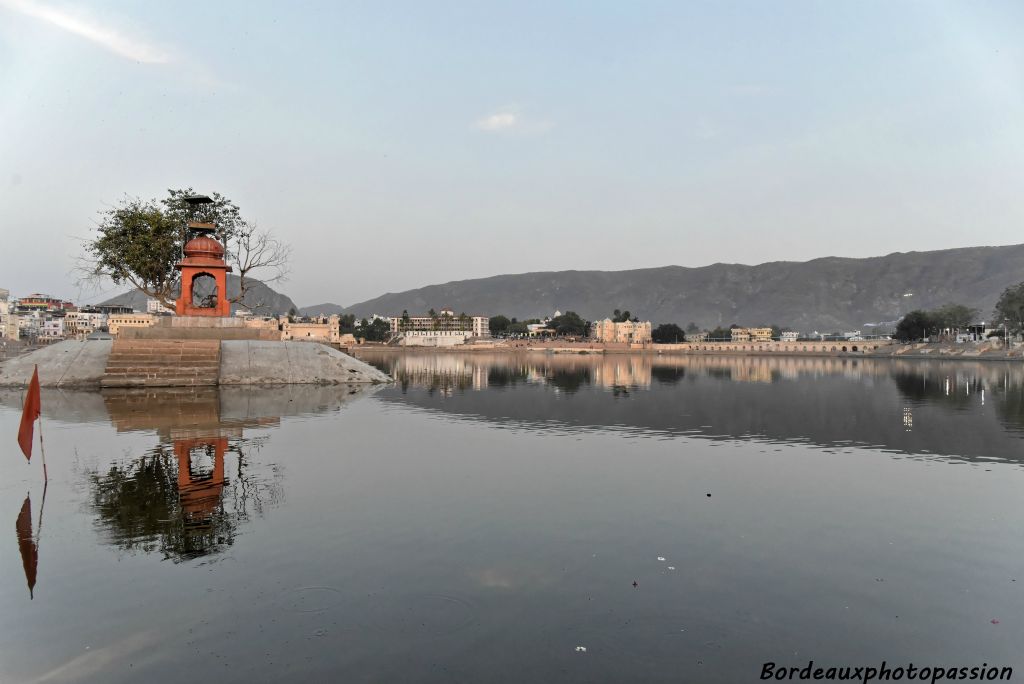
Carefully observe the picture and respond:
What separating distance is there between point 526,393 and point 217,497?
111 feet

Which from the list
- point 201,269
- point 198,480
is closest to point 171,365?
point 201,269

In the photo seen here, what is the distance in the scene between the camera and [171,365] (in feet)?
147

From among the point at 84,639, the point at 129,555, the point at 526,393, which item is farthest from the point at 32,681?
the point at 526,393

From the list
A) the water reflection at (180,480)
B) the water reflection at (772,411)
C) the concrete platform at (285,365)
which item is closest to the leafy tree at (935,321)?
the water reflection at (772,411)

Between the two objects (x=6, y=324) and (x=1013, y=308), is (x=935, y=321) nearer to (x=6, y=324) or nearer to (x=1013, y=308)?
(x=1013, y=308)

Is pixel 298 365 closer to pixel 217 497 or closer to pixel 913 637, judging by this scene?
pixel 217 497

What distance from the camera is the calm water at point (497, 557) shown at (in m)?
8.08

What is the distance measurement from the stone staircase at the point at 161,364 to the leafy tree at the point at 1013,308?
16278cm

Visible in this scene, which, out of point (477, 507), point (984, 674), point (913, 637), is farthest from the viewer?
point (477, 507)

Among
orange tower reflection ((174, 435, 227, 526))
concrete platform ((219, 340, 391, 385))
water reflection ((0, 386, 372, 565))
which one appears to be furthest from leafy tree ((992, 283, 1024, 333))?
orange tower reflection ((174, 435, 227, 526))

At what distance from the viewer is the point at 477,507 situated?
1472 cm

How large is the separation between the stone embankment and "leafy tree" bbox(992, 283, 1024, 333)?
153 metres

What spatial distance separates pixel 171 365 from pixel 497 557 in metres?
40.9

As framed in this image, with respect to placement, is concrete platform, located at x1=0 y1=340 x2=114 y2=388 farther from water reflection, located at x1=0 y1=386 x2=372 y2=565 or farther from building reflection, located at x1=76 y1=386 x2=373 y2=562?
building reflection, located at x1=76 y1=386 x2=373 y2=562
